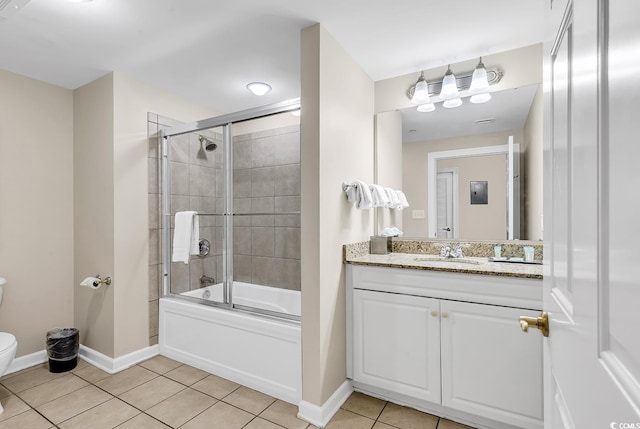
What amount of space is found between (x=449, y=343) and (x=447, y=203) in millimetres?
1050

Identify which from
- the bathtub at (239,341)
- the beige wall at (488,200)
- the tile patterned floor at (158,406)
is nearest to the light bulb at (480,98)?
the beige wall at (488,200)

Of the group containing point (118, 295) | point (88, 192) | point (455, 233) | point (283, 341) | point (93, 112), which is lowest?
point (283, 341)

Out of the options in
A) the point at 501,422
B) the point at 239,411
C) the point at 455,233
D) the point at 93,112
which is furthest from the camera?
the point at 93,112

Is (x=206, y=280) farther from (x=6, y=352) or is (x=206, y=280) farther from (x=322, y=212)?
(x=322, y=212)

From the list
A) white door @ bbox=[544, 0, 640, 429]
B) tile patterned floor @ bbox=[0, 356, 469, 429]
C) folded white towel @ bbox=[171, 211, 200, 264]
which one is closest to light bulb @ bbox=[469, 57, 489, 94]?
white door @ bbox=[544, 0, 640, 429]

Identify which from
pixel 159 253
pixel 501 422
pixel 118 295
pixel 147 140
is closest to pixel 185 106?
pixel 147 140

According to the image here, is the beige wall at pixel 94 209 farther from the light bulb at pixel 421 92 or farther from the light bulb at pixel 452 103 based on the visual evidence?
the light bulb at pixel 452 103

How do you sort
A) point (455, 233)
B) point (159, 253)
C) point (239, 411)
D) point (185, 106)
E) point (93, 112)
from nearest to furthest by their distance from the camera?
point (239, 411), point (455, 233), point (93, 112), point (159, 253), point (185, 106)

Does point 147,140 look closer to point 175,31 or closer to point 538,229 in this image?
point 175,31

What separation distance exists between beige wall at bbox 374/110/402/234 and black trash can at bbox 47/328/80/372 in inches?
99.4

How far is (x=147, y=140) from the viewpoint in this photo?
8.95 ft

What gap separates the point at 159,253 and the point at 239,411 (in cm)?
152

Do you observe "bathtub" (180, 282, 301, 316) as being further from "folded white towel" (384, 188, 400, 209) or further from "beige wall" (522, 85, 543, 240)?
"beige wall" (522, 85, 543, 240)

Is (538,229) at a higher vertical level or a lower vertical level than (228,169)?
lower
